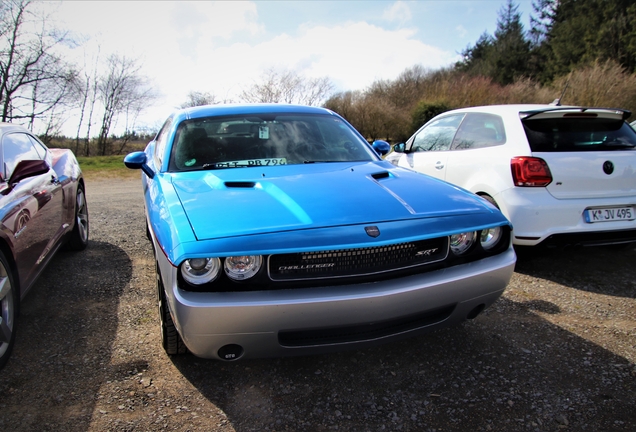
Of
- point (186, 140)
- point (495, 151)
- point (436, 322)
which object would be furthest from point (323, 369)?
point (495, 151)

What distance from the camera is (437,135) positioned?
5.35 metres

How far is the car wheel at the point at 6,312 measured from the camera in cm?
250

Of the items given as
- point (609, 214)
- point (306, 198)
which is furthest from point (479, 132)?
point (306, 198)

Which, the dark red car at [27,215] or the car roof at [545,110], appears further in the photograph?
the car roof at [545,110]

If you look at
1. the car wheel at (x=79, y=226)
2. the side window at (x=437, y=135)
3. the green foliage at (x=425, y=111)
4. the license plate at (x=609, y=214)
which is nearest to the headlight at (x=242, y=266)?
the license plate at (x=609, y=214)

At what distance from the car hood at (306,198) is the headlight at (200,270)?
0.39 ft

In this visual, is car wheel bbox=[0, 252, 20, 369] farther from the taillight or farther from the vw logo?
the taillight

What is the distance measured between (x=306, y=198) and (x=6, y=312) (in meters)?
1.89

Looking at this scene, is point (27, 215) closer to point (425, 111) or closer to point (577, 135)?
point (577, 135)

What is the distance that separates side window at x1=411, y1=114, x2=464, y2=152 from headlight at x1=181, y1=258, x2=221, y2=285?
3759mm

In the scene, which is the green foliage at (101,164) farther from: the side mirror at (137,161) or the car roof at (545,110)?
the car roof at (545,110)

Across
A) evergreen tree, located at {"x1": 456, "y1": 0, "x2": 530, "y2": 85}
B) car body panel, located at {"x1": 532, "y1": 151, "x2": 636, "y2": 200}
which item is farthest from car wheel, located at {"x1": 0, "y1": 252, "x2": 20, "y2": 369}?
evergreen tree, located at {"x1": 456, "y1": 0, "x2": 530, "y2": 85}

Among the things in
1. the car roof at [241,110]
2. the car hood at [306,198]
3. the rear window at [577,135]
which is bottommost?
the car hood at [306,198]

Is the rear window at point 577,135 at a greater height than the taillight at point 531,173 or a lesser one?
greater
